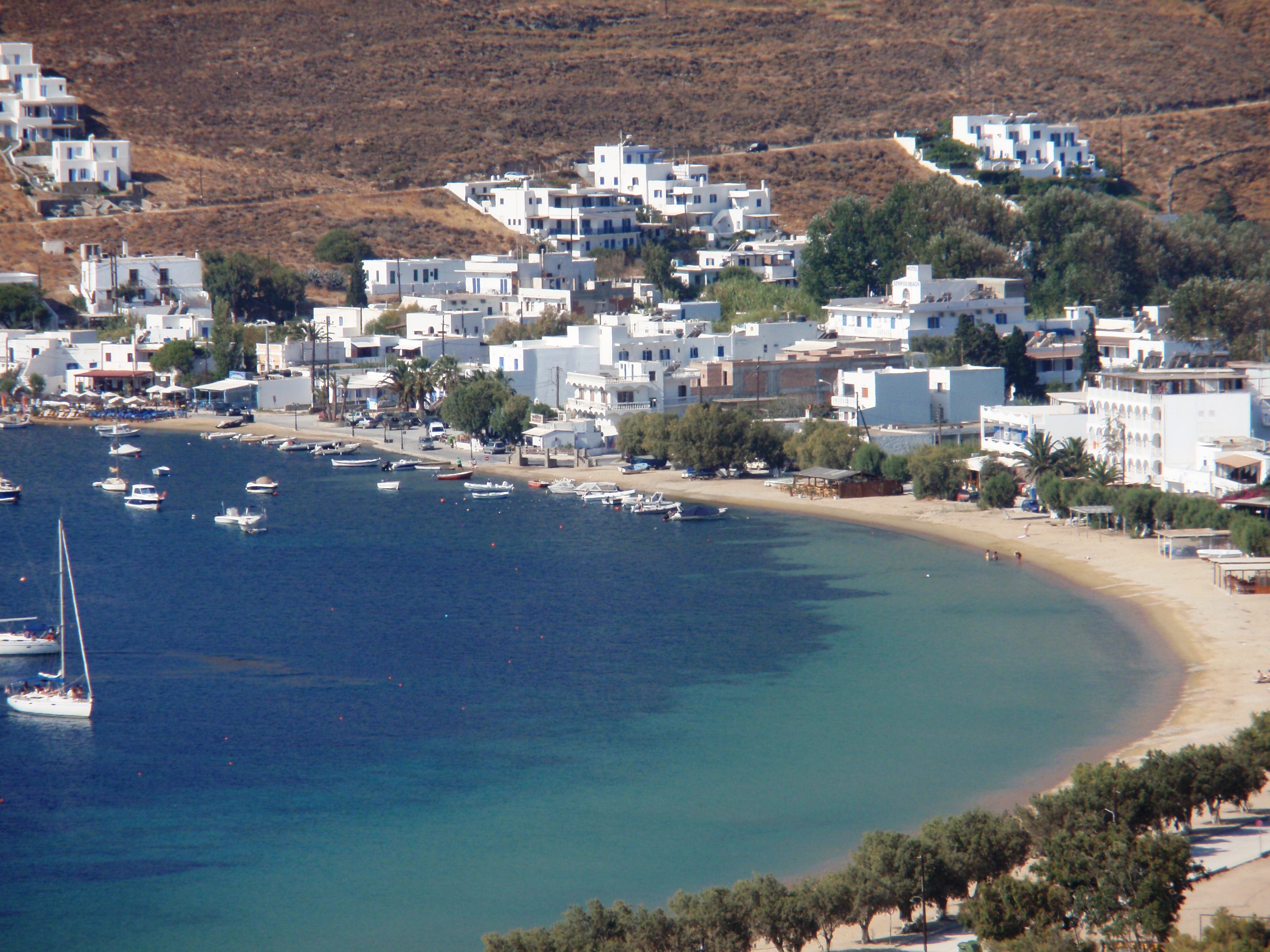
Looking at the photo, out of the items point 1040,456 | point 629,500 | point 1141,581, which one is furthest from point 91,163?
point 1141,581

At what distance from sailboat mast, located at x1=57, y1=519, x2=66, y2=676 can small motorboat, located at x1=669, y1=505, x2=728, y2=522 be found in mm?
24844

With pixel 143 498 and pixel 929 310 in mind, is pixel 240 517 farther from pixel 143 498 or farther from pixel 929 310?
pixel 929 310

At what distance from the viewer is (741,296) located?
112938 mm

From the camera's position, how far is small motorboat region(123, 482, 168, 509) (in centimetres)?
7450

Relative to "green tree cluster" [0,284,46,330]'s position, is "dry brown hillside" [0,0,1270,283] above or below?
above

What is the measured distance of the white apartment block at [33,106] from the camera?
140625mm

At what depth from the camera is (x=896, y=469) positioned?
74.2 m

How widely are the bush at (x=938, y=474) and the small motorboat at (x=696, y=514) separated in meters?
8.40

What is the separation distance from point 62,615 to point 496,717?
42.1 ft

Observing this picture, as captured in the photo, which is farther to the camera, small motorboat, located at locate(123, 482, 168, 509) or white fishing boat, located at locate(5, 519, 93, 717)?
→ small motorboat, located at locate(123, 482, 168, 509)

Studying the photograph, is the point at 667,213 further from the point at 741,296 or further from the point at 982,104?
the point at 982,104

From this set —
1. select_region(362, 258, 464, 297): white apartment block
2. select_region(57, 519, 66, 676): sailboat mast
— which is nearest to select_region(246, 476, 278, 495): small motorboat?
select_region(57, 519, 66, 676): sailboat mast

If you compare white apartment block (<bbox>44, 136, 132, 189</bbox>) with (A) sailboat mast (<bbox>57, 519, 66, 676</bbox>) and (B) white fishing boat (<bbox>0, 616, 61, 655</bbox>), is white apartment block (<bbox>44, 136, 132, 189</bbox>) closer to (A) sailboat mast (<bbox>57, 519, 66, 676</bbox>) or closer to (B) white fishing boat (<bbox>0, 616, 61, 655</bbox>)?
(A) sailboat mast (<bbox>57, 519, 66, 676</bbox>)

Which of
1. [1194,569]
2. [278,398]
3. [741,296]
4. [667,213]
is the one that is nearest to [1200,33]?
[667,213]
